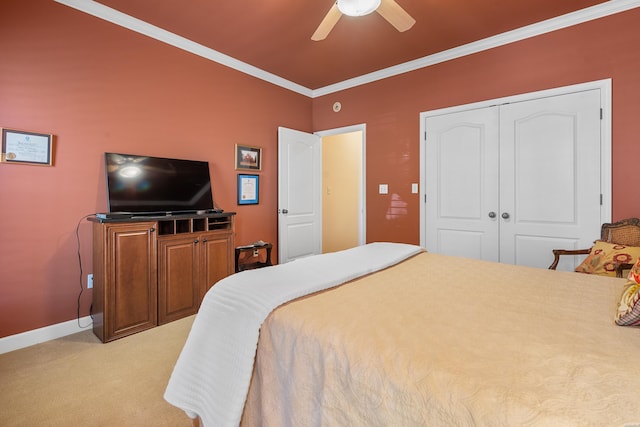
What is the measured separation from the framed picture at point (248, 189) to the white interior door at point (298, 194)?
321 millimetres

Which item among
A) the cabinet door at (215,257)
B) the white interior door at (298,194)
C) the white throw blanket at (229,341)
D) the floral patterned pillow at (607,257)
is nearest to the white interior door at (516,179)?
the floral patterned pillow at (607,257)

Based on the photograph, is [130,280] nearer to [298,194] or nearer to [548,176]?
[298,194]

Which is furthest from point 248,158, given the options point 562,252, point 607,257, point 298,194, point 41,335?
point 607,257

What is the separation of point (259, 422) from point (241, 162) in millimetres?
3123

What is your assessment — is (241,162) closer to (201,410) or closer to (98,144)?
(98,144)

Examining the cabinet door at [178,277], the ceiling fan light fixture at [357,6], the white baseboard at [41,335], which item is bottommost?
the white baseboard at [41,335]

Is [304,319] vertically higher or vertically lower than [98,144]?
lower

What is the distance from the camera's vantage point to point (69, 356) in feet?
7.29

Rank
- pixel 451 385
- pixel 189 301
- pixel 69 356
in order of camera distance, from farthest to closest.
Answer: pixel 189 301
pixel 69 356
pixel 451 385

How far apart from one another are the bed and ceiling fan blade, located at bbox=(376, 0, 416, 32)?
5.86 feet

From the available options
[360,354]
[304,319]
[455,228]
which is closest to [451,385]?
[360,354]

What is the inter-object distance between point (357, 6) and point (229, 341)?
85.4 inches

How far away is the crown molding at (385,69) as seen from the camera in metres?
2.59

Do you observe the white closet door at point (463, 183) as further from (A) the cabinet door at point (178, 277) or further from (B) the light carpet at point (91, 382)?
(B) the light carpet at point (91, 382)
